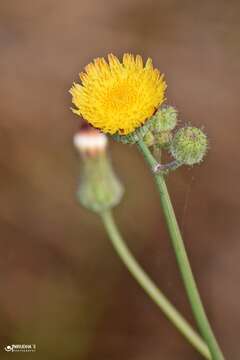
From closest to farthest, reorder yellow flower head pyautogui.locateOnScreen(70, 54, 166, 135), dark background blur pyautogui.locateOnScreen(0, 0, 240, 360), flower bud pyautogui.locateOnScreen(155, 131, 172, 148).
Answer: yellow flower head pyautogui.locateOnScreen(70, 54, 166, 135) → flower bud pyautogui.locateOnScreen(155, 131, 172, 148) → dark background blur pyautogui.locateOnScreen(0, 0, 240, 360)

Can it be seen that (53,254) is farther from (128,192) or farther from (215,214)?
(215,214)

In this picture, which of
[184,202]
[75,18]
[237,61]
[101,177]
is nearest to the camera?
[101,177]

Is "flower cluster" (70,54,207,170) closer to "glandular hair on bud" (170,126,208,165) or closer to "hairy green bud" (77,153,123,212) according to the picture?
"glandular hair on bud" (170,126,208,165)

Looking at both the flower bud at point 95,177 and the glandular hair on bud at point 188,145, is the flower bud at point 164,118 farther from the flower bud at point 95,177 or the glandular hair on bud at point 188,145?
the flower bud at point 95,177

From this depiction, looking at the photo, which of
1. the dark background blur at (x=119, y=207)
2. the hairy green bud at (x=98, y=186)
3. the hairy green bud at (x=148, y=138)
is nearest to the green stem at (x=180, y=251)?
the hairy green bud at (x=148, y=138)

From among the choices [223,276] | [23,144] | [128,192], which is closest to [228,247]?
[223,276]

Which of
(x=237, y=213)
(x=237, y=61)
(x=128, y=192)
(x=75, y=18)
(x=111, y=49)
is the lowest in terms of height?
(x=237, y=213)

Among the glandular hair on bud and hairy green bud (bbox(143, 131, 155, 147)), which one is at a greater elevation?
hairy green bud (bbox(143, 131, 155, 147))

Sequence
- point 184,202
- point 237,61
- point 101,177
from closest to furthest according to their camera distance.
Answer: point 101,177 < point 184,202 < point 237,61

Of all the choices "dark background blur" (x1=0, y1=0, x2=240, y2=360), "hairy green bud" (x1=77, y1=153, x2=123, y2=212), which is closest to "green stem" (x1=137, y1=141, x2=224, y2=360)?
"hairy green bud" (x1=77, y1=153, x2=123, y2=212)
